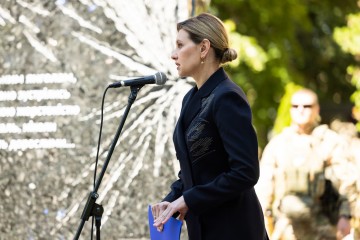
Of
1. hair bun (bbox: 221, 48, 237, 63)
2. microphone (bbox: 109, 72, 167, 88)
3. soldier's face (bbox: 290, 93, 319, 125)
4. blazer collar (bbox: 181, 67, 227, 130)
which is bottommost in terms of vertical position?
blazer collar (bbox: 181, 67, 227, 130)

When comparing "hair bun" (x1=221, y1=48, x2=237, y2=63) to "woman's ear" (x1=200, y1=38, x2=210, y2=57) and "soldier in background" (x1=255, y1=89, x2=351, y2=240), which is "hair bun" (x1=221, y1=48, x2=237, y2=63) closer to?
"woman's ear" (x1=200, y1=38, x2=210, y2=57)

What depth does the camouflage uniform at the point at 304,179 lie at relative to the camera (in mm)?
7777

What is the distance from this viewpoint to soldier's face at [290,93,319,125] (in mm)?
8023

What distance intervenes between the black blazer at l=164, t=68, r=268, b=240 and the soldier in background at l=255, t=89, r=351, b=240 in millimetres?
3204

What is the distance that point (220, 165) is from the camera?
4.58 metres

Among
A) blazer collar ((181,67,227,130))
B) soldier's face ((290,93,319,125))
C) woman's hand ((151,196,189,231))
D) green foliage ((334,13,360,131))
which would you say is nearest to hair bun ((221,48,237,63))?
blazer collar ((181,67,227,130))

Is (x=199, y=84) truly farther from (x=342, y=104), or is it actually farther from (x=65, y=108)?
(x=342, y=104)

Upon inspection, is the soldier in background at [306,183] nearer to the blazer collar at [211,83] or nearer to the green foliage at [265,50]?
the blazer collar at [211,83]

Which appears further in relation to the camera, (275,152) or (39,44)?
(275,152)

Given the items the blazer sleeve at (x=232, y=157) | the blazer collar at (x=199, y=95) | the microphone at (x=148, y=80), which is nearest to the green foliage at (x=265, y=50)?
the microphone at (x=148, y=80)

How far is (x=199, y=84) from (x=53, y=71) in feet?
9.26

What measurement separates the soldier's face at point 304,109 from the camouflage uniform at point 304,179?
9 centimetres

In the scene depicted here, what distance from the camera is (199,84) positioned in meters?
4.78

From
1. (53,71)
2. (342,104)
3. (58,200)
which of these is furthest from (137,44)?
(342,104)
